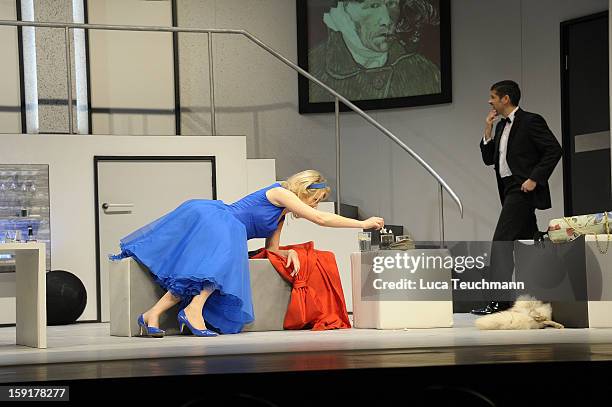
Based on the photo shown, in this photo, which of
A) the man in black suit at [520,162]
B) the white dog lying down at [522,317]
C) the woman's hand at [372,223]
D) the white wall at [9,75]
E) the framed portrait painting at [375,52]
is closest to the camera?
the white dog lying down at [522,317]

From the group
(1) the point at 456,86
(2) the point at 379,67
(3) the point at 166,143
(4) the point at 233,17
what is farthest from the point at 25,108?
(1) the point at 456,86

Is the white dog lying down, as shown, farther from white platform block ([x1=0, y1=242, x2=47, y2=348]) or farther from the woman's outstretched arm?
white platform block ([x1=0, y1=242, x2=47, y2=348])

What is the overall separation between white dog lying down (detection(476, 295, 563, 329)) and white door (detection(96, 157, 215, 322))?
12.3ft

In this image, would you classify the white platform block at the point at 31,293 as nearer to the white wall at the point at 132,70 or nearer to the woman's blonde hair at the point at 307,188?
the woman's blonde hair at the point at 307,188

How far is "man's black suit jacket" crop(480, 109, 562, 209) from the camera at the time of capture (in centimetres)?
643

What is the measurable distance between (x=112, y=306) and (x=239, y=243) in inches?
34.9

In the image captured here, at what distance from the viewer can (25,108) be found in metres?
8.89

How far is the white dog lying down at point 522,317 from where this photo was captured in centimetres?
510

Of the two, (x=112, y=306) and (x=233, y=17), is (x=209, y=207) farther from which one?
(x=233, y=17)

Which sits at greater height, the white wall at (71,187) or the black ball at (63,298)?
the white wall at (71,187)

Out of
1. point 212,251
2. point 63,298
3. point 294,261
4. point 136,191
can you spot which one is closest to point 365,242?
point 294,261

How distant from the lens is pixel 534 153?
654 cm

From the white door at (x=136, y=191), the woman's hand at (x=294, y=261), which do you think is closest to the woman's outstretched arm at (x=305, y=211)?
the woman's hand at (x=294, y=261)

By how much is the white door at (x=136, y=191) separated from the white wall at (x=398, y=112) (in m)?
0.96
